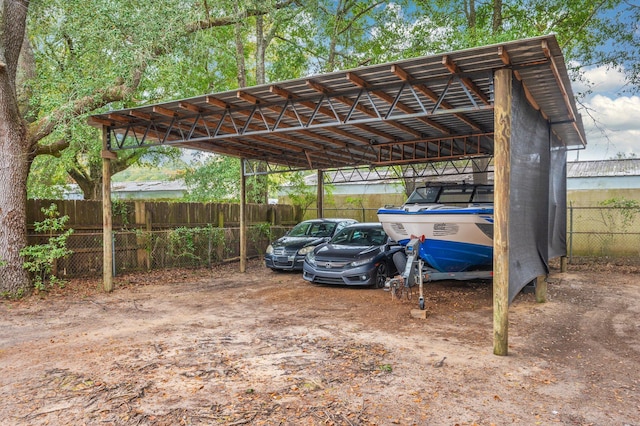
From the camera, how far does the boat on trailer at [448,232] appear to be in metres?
8.68

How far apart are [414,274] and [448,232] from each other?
1.44 m

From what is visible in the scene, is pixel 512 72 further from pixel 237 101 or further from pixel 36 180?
pixel 36 180

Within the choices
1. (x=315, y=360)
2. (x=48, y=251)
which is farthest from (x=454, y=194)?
(x=48, y=251)

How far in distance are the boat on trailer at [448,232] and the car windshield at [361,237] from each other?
0.79 metres

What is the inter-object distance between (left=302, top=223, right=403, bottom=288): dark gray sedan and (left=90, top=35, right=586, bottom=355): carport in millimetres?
2816

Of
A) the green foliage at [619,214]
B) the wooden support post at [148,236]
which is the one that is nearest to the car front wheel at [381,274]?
the wooden support post at [148,236]

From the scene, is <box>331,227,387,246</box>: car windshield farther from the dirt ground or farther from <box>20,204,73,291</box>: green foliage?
<box>20,204,73,291</box>: green foliage

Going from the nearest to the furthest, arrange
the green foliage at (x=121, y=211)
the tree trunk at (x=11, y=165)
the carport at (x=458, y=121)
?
the carport at (x=458, y=121), the tree trunk at (x=11, y=165), the green foliage at (x=121, y=211)

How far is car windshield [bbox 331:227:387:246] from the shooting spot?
10.4 m

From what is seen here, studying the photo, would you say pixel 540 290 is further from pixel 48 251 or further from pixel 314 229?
pixel 48 251

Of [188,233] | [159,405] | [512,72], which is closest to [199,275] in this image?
[188,233]

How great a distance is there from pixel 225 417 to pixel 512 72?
5.48 meters

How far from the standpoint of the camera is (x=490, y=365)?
16.8ft

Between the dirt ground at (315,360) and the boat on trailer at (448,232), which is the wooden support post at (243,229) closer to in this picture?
the dirt ground at (315,360)
